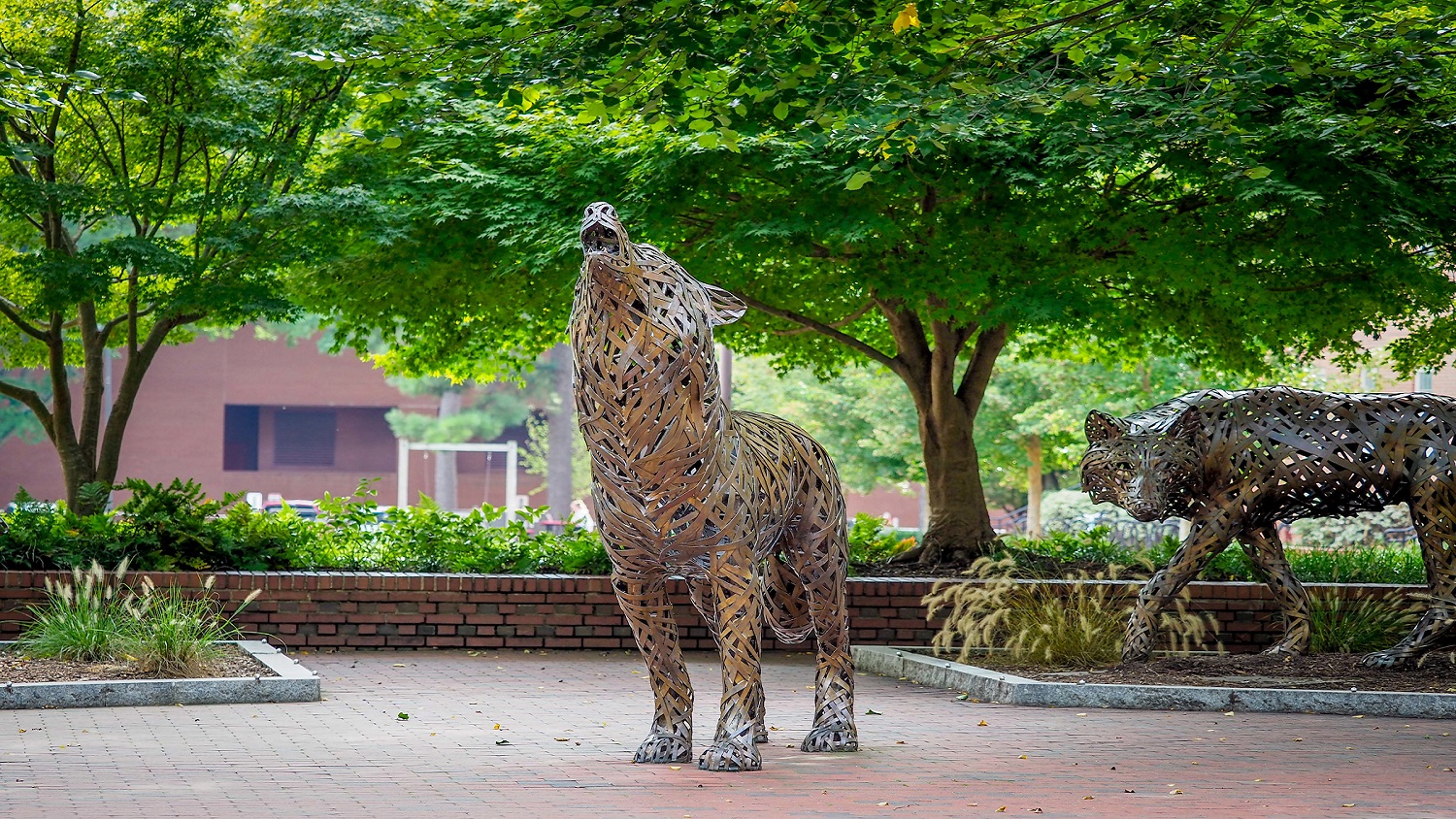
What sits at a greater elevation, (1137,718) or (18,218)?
(18,218)

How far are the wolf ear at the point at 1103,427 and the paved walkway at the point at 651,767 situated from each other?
7.32 ft

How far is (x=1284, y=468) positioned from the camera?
10.7 metres

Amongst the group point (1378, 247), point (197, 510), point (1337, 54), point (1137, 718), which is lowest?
point (1137, 718)

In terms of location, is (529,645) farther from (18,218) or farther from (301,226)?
(18,218)

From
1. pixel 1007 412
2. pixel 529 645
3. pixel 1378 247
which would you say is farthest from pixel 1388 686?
pixel 1007 412

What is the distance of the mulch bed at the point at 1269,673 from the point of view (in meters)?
10.4

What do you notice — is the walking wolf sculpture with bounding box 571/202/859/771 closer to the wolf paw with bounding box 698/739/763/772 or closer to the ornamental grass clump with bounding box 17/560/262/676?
the wolf paw with bounding box 698/739/763/772

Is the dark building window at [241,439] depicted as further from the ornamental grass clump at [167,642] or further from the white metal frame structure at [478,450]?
the ornamental grass clump at [167,642]

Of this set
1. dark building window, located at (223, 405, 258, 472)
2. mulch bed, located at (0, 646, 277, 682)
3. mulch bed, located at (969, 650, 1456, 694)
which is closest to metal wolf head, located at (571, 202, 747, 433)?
mulch bed, located at (0, 646, 277, 682)

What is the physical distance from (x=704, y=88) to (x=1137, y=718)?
5.11 meters

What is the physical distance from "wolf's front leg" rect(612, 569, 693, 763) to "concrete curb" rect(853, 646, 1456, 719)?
3.52 meters

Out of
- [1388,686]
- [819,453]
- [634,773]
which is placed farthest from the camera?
[1388,686]

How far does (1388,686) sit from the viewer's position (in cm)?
1040

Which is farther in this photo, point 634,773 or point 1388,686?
point 1388,686
